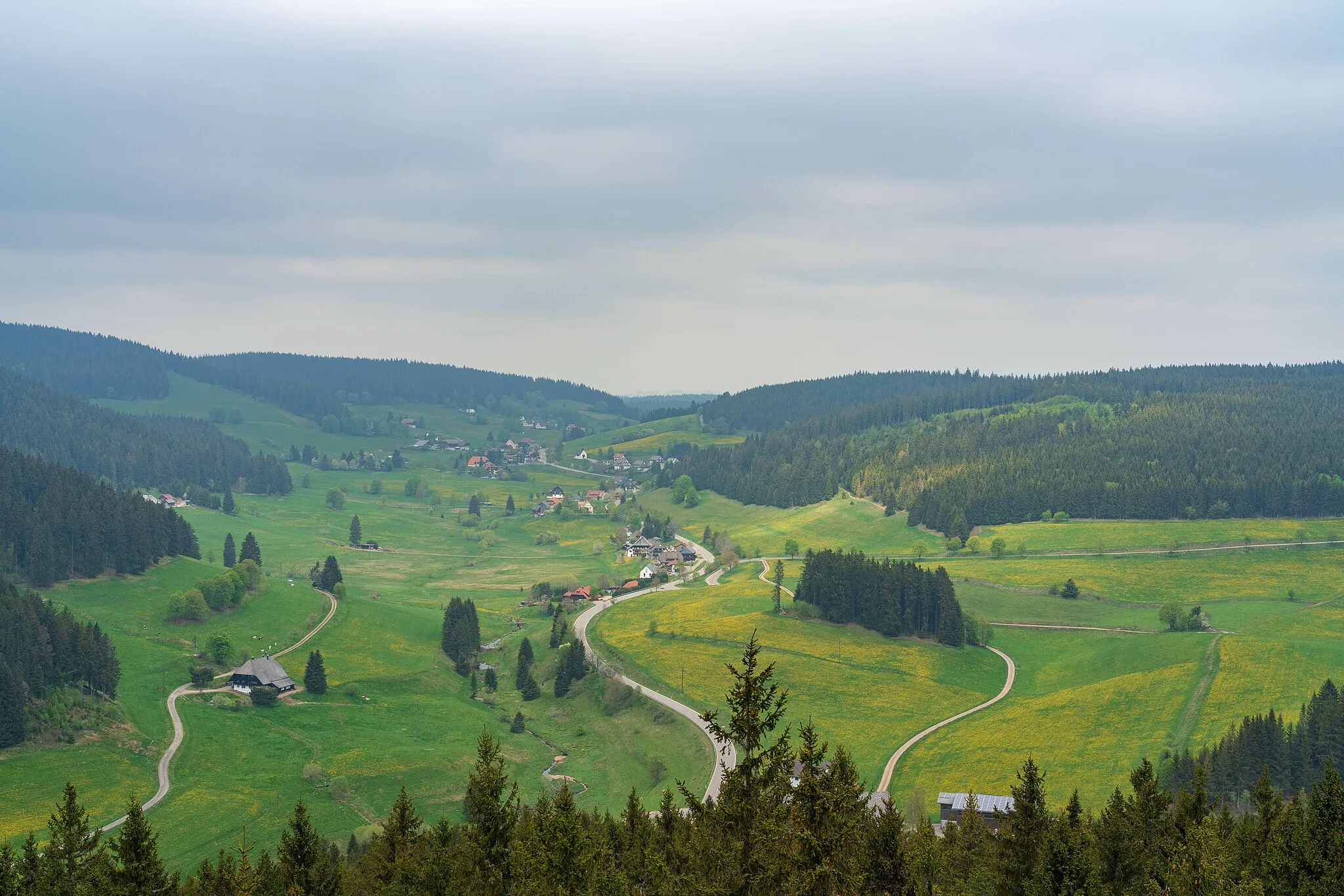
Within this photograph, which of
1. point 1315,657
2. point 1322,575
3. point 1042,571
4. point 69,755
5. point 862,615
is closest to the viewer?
point 69,755

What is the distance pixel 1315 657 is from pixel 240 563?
490 feet

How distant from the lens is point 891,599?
155250 mm

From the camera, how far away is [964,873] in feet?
186

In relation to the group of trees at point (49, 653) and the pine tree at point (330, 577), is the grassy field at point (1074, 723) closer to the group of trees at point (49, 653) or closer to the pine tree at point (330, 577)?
the group of trees at point (49, 653)

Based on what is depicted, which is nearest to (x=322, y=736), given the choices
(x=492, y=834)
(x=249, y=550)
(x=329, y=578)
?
(x=329, y=578)

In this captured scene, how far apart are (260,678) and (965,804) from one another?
83342mm

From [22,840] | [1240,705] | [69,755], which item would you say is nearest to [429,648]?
[69,755]

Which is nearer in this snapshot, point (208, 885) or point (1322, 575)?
point (208, 885)

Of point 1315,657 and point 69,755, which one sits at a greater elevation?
point 1315,657

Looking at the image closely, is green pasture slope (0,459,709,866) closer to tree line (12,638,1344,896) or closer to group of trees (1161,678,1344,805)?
tree line (12,638,1344,896)

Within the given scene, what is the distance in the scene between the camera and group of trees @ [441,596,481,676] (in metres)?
151

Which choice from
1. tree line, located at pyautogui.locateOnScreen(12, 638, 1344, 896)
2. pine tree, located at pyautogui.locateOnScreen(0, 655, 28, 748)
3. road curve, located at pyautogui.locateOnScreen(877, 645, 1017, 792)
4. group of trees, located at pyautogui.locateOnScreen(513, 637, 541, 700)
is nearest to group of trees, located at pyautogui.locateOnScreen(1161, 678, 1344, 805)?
road curve, located at pyautogui.locateOnScreen(877, 645, 1017, 792)

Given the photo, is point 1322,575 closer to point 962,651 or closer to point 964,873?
point 962,651

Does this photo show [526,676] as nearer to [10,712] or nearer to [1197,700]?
[10,712]
